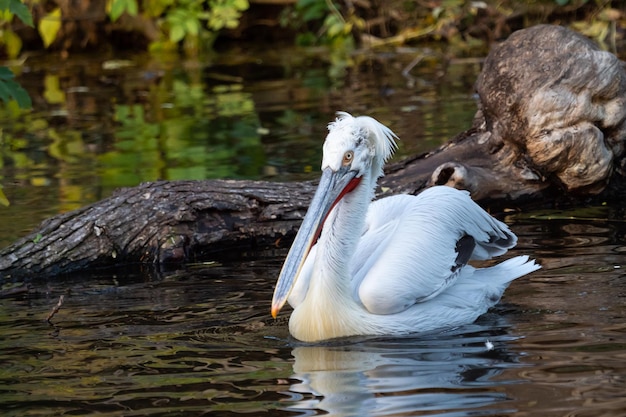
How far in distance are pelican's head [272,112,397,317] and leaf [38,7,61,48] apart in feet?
34.5

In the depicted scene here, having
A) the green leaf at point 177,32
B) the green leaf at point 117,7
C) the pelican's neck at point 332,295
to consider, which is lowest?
the pelican's neck at point 332,295

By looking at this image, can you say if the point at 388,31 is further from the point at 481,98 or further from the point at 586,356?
the point at 586,356

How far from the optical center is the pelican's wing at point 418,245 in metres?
4.05

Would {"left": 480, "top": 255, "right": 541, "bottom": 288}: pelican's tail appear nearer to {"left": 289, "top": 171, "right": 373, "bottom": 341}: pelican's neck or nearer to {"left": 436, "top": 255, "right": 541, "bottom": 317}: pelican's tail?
{"left": 436, "top": 255, "right": 541, "bottom": 317}: pelican's tail

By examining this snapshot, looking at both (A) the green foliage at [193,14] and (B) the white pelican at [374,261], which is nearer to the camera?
(B) the white pelican at [374,261]

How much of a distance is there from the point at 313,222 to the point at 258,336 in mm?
488

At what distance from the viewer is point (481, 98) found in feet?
19.5

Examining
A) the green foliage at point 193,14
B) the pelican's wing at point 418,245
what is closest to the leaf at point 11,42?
the green foliage at point 193,14

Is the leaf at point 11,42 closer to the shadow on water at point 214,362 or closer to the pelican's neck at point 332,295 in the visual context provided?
the shadow on water at point 214,362

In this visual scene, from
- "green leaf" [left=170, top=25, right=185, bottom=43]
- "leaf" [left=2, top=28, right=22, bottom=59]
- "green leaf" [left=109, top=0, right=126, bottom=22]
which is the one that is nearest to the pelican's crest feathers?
"green leaf" [left=109, top=0, right=126, bottom=22]

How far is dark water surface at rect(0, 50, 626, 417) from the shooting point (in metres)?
3.36

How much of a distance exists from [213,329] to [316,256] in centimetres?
49

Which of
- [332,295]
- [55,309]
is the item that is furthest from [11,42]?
[332,295]

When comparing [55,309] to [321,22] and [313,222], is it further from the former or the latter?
[321,22]
